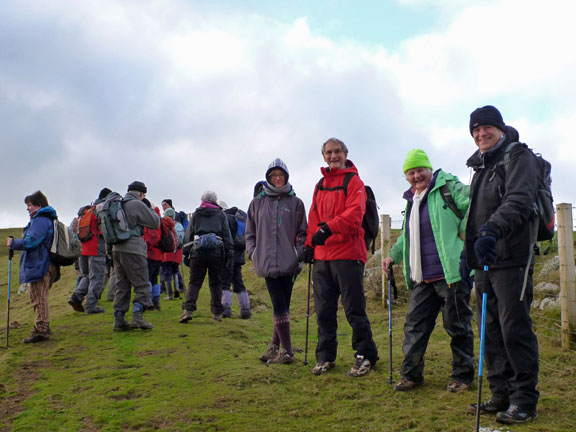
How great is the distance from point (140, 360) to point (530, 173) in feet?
17.9

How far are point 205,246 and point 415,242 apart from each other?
488cm

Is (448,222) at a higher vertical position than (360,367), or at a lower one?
higher

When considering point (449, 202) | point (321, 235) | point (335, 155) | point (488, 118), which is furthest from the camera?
point (335, 155)

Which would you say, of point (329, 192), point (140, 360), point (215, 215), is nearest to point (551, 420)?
point (329, 192)

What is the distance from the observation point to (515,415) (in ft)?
13.2

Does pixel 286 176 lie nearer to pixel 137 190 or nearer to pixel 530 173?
pixel 530 173

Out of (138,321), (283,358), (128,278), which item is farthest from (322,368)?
(128,278)

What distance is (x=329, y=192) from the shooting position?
19.4ft

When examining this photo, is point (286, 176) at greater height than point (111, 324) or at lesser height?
greater

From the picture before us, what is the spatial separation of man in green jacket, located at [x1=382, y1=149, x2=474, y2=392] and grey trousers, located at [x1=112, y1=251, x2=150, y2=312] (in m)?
5.17

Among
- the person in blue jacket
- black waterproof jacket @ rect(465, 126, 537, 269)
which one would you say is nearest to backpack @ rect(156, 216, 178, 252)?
the person in blue jacket

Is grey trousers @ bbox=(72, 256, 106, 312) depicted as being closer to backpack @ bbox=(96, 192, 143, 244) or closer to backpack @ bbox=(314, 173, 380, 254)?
backpack @ bbox=(96, 192, 143, 244)

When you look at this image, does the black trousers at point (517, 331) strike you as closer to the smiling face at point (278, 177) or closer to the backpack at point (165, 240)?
the smiling face at point (278, 177)

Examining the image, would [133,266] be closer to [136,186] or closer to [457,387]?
[136,186]
